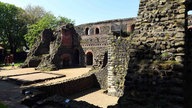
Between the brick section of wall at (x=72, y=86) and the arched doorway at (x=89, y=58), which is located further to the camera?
the arched doorway at (x=89, y=58)

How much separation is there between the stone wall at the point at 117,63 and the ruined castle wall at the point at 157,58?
22.8ft

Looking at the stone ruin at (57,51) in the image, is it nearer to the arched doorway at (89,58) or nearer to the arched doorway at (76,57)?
the arched doorway at (76,57)

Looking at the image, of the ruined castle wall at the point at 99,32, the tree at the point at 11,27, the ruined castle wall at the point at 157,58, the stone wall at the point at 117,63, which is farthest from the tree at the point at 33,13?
the ruined castle wall at the point at 157,58

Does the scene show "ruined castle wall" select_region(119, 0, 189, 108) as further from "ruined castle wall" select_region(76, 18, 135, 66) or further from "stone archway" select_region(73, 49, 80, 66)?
"stone archway" select_region(73, 49, 80, 66)

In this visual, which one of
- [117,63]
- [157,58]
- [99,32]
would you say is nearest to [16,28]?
[99,32]

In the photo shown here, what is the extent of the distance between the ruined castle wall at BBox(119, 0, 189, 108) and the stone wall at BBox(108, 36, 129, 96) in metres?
6.95

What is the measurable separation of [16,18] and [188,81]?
→ 38.2 m

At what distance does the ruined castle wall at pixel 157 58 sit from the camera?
4434 millimetres

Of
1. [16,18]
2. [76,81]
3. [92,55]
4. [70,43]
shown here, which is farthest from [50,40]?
[16,18]

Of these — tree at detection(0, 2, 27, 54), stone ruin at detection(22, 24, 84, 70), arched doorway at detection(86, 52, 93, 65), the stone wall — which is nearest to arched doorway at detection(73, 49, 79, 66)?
stone ruin at detection(22, 24, 84, 70)

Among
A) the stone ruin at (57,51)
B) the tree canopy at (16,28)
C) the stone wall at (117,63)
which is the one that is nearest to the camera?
the stone wall at (117,63)

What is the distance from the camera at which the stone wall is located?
40.3 feet

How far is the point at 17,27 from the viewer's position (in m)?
38.1

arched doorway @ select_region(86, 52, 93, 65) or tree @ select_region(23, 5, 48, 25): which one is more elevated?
tree @ select_region(23, 5, 48, 25)
